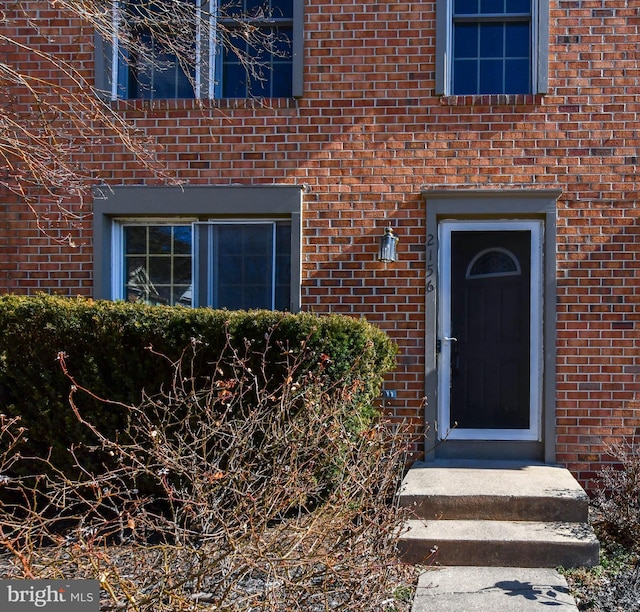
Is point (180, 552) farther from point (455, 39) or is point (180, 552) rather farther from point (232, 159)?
point (455, 39)

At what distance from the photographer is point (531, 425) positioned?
655 cm

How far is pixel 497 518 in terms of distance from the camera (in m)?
5.46

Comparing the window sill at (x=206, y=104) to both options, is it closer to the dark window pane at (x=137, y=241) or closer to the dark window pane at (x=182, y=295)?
the dark window pane at (x=137, y=241)

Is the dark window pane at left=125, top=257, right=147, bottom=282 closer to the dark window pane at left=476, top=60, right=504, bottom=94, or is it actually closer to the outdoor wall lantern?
the outdoor wall lantern

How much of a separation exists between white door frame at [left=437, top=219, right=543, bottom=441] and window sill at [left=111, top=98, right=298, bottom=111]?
2.01 meters

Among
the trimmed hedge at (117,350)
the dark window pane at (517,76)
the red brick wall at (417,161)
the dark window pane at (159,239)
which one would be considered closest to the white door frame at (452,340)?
the red brick wall at (417,161)

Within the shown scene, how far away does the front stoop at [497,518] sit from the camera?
16.5ft

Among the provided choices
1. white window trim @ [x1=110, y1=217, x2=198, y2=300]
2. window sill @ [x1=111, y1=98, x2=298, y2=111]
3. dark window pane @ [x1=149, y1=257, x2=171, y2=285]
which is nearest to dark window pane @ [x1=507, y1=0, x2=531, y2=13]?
window sill @ [x1=111, y1=98, x2=298, y2=111]

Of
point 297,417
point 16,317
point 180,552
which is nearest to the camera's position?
point 180,552

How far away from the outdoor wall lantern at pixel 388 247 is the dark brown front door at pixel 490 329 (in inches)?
25.5

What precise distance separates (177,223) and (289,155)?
1.35 meters

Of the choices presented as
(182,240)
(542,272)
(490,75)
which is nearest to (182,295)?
(182,240)

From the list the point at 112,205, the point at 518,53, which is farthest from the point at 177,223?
the point at 518,53

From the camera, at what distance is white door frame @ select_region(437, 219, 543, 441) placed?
654cm
